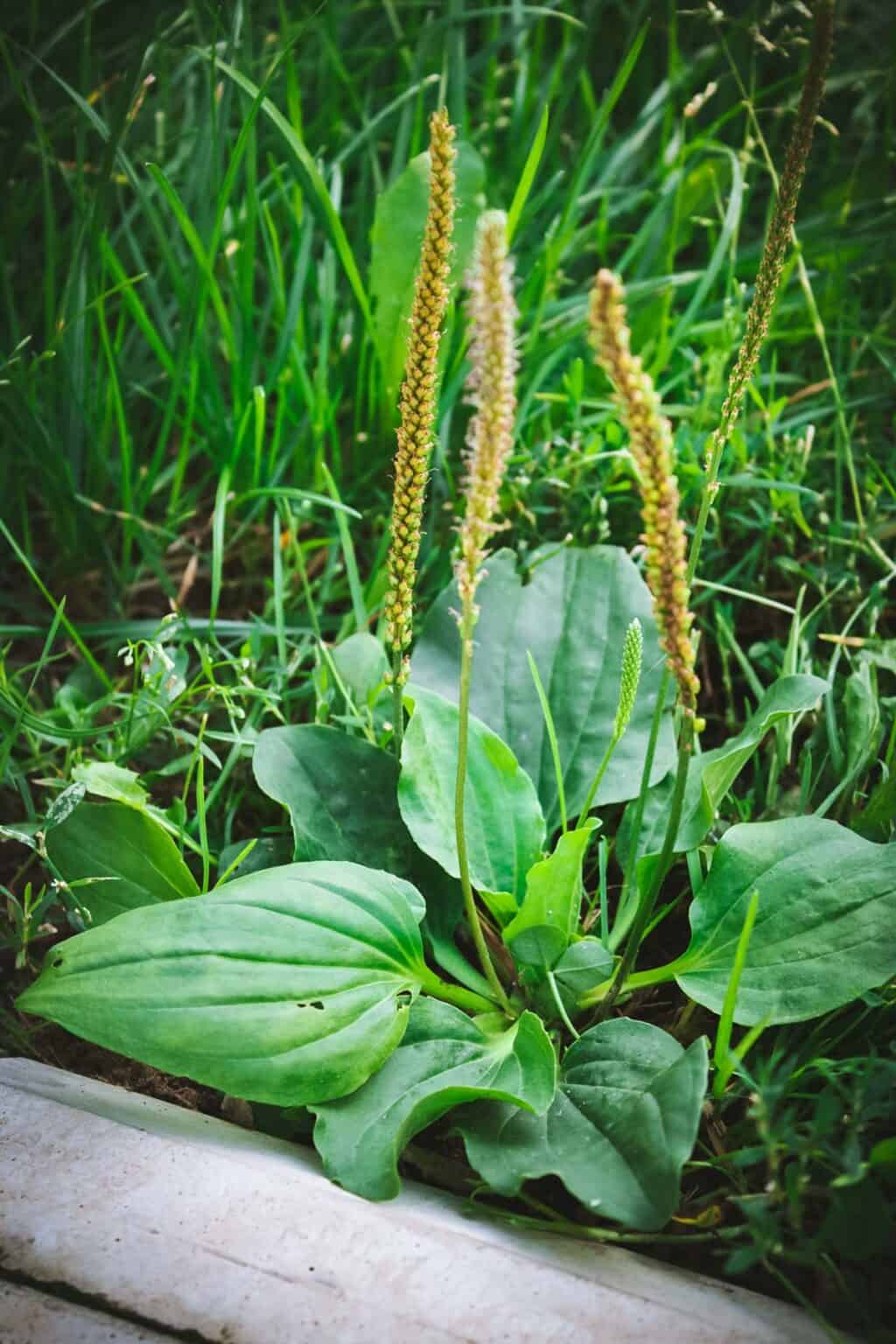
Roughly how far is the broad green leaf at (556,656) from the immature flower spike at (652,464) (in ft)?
2.17

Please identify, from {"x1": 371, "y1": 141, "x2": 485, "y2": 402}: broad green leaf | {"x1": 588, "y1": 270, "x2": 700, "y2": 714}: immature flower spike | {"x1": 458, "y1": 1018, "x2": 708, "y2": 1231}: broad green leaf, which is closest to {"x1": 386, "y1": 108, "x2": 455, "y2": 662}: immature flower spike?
{"x1": 588, "y1": 270, "x2": 700, "y2": 714}: immature flower spike

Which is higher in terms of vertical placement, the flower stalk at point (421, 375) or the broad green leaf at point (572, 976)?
the flower stalk at point (421, 375)

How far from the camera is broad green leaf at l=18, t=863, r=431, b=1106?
1234 millimetres

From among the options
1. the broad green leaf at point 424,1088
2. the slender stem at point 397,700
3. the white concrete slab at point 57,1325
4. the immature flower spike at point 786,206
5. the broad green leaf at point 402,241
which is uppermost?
the immature flower spike at point 786,206

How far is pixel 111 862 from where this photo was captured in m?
1.52

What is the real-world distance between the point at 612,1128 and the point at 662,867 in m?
0.29

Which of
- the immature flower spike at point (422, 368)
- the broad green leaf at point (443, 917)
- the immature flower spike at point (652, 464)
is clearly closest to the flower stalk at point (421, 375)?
the immature flower spike at point (422, 368)

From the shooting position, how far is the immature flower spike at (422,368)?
1058mm

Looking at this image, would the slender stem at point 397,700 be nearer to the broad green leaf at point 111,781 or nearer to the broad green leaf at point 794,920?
the broad green leaf at point 111,781

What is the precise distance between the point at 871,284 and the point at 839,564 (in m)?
0.86

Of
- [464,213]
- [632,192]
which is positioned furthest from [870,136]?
[464,213]

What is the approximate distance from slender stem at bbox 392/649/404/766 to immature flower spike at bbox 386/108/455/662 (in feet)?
0.26

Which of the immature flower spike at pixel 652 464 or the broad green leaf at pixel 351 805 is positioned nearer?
the immature flower spike at pixel 652 464

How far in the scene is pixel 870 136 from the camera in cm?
264
